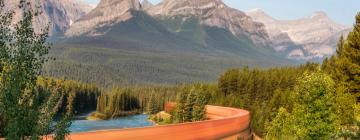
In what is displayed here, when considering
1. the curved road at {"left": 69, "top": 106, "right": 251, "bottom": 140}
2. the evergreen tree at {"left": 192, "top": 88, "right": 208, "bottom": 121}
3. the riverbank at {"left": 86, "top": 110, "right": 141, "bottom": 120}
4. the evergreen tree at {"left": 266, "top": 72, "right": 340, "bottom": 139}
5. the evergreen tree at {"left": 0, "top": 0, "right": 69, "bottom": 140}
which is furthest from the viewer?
the riverbank at {"left": 86, "top": 110, "right": 141, "bottom": 120}

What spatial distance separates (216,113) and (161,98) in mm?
79856

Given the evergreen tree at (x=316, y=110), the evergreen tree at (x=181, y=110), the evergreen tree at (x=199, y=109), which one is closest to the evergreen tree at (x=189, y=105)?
the evergreen tree at (x=181, y=110)

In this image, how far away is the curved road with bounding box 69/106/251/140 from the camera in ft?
147

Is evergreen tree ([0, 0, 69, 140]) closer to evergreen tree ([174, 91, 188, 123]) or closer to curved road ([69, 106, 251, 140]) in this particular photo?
curved road ([69, 106, 251, 140])

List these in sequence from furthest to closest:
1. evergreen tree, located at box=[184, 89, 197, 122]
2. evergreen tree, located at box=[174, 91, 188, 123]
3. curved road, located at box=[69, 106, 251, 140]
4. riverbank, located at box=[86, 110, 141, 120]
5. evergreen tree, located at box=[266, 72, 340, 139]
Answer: riverbank, located at box=[86, 110, 141, 120] < evergreen tree, located at box=[174, 91, 188, 123] < evergreen tree, located at box=[184, 89, 197, 122] < curved road, located at box=[69, 106, 251, 140] < evergreen tree, located at box=[266, 72, 340, 139]

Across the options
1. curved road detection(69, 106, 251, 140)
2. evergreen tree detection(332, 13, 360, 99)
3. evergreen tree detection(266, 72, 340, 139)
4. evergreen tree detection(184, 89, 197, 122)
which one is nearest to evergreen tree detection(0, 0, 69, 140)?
curved road detection(69, 106, 251, 140)

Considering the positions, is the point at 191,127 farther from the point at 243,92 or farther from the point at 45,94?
the point at 243,92

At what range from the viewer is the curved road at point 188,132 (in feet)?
147

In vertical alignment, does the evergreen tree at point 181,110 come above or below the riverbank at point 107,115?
above

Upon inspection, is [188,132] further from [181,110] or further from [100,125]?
[100,125]

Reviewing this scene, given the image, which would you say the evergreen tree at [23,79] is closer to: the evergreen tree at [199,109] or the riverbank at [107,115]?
the evergreen tree at [199,109]

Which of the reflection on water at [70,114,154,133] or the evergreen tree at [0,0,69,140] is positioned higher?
the evergreen tree at [0,0,69,140]

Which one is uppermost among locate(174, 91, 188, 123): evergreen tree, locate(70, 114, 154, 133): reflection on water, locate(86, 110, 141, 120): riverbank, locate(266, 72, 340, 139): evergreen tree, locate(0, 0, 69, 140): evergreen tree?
locate(0, 0, 69, 140): evergreen tree

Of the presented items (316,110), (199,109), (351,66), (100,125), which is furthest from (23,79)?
(100,125)
